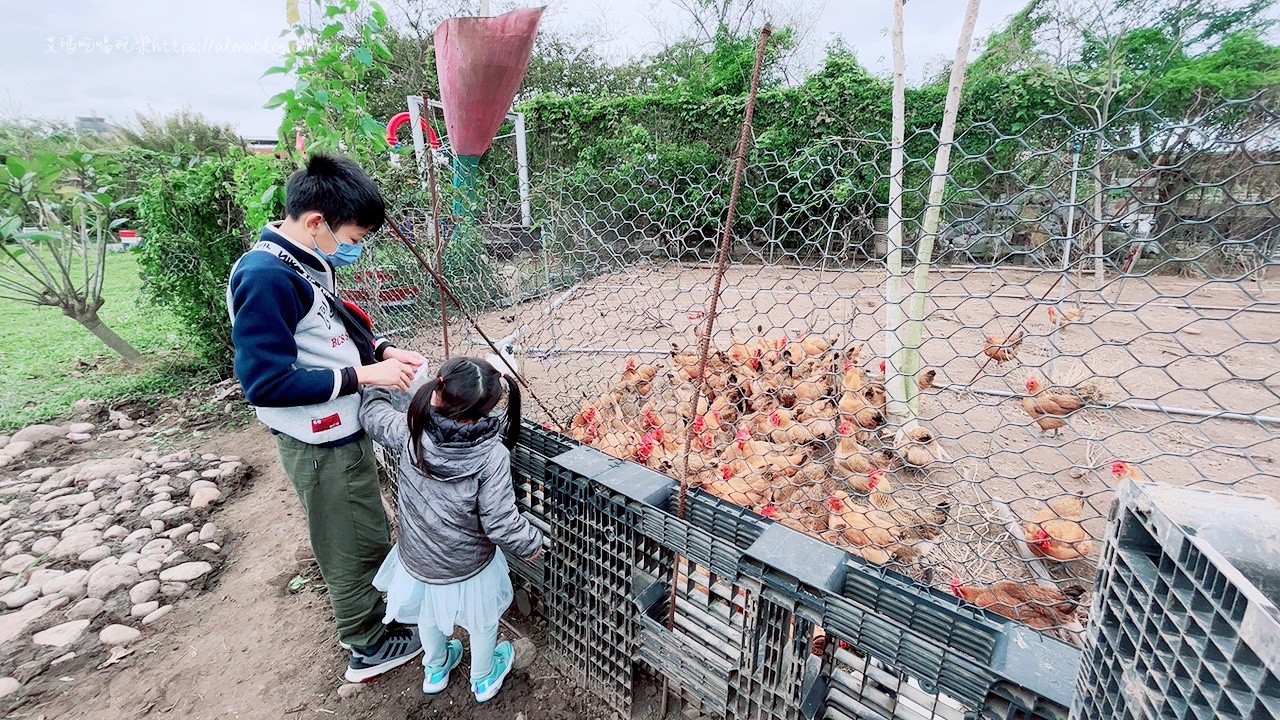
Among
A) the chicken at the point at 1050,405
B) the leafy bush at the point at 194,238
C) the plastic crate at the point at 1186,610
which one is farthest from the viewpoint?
the leafy bush at the point at 194,238

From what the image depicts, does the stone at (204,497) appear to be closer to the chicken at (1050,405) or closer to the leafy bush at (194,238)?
the leafy bush at (194,238)

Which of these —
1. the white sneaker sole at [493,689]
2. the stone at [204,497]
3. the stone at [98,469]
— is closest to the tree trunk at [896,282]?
the white sneaker sole at [493,689]

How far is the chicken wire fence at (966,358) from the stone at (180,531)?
4.30ft

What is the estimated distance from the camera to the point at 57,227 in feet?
12.7

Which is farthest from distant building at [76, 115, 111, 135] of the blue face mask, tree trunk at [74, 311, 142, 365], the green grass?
the blue face mask

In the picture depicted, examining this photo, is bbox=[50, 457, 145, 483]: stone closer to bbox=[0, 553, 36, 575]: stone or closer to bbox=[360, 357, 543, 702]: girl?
bbox=[0, 553, 36, 575]: stone

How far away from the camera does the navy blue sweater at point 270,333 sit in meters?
1.31

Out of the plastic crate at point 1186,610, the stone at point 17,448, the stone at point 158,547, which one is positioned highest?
the plastic crate at point 1186,610

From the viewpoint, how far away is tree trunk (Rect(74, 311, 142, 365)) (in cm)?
420

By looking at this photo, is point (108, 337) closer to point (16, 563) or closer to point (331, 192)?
point (16, 563)

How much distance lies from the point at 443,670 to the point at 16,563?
7.00 ft

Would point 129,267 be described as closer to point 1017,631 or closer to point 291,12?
point 291,12

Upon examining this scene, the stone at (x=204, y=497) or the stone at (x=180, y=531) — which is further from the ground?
the stone at (x=204, y=497)

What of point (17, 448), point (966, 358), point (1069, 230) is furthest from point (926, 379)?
point (17, 448)
